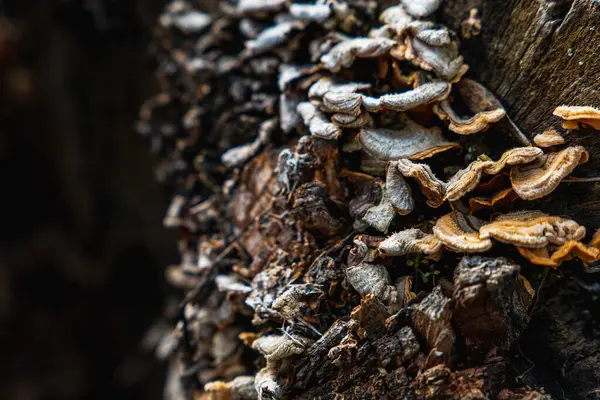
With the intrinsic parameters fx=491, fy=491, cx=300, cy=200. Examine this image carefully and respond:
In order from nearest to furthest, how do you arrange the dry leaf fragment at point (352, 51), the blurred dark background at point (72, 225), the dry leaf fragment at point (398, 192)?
the dry leaf fragment at point (398, 192), the dry leaf fragment at point (352, 51), the blurred dark background at point (72, 225)

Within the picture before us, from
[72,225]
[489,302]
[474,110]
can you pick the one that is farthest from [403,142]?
[72,225]

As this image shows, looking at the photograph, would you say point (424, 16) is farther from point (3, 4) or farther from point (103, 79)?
point (3, 4)

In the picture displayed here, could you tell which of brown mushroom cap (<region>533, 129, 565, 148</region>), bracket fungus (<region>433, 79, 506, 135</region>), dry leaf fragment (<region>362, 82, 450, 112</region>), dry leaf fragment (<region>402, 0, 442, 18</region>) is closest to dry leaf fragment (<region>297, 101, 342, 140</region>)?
dry leaf fragment (<region>362, 82, 450, 112</region>)

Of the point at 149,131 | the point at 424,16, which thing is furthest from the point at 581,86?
the point at 149,131

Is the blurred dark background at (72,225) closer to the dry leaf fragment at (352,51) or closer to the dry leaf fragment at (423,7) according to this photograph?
the dry leaf fragment at (352,51)

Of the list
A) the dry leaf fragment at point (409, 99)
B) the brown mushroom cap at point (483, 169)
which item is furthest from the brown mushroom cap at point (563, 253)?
the dry leaf fragment at point (409, 99)

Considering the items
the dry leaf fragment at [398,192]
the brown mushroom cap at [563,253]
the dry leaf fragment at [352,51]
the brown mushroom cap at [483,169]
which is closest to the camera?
the brown mushroom cap at [563,253]

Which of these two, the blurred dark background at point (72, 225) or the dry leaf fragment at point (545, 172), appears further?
the blurred dark background at point (72, 225)

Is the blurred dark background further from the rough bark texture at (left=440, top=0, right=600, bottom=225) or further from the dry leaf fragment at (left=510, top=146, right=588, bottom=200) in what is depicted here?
the dry leaf fragment at (left=510, top=146, right=588, bottom=200)
